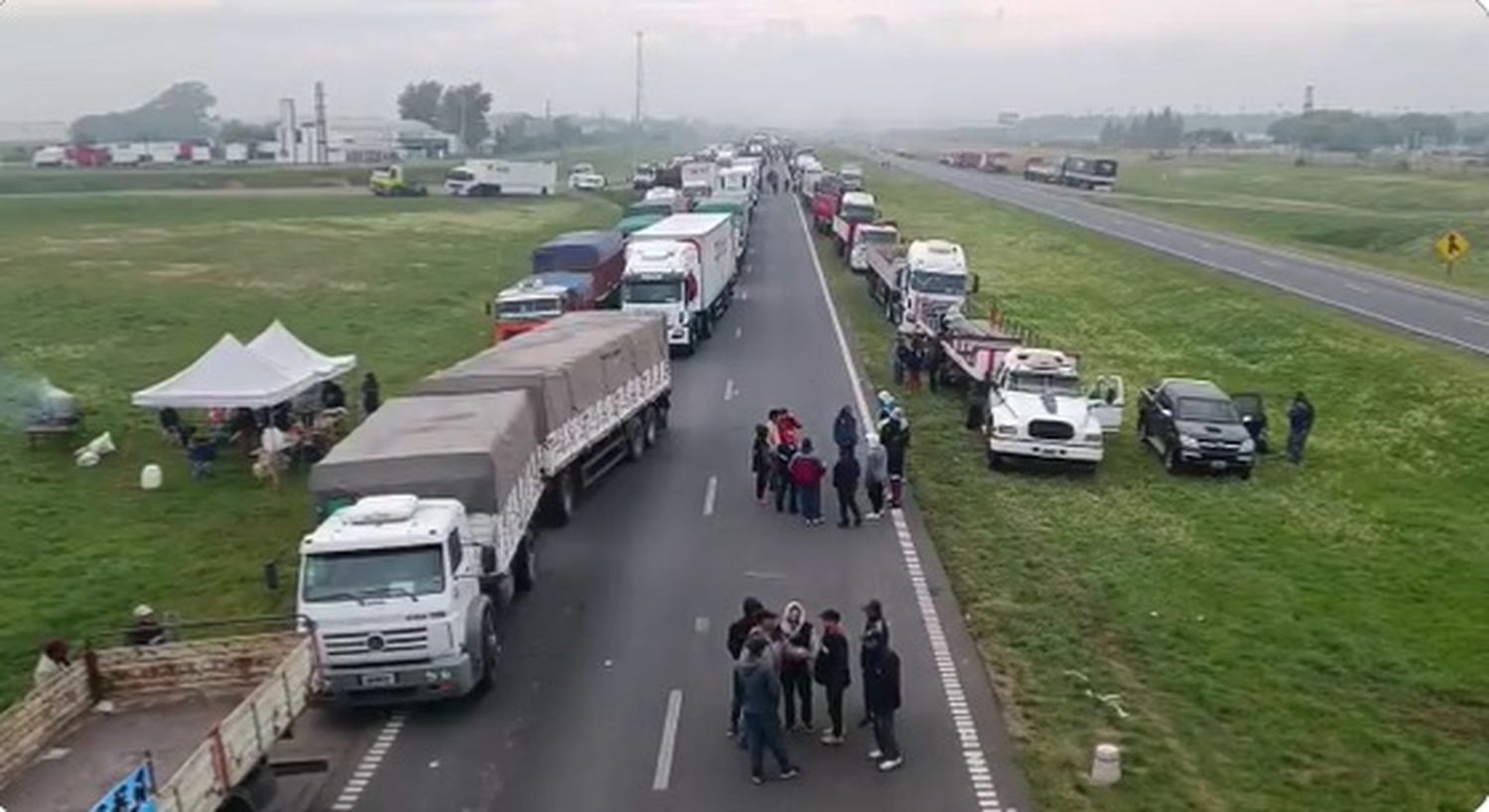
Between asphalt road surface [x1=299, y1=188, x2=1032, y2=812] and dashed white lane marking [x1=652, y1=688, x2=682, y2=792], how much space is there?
27mm

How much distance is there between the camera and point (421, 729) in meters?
16.2

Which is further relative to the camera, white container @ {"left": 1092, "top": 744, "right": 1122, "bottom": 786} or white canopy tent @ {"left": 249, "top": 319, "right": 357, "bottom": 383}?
white canopy tent @ {"left": 249, "top": 319, "right": 357, "bottom": 383}

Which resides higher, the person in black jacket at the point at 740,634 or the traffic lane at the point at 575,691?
the person in black jacket at the point at 740,634

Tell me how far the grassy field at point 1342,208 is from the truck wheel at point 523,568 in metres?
48.2

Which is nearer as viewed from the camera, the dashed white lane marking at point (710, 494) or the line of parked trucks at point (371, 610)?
the line of parked trucks at point (371, 610)

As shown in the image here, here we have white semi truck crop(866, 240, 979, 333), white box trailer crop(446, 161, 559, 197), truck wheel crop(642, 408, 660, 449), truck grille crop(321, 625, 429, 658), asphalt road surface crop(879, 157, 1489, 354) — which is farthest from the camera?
white box trailer crop(446, 161, 559, 197)

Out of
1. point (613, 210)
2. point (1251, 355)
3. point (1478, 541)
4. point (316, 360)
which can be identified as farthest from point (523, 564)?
point (613, 210)

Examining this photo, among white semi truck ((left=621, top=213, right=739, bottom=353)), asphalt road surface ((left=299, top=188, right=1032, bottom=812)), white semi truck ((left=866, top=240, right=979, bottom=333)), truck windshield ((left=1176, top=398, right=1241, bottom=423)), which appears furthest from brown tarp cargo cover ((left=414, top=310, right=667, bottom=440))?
white semi truck ((left=866, top=240, right=979, bottom=333))

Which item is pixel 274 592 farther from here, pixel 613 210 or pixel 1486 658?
pixel 613 210

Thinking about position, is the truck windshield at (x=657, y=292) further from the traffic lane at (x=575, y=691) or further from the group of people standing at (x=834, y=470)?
the traffic lane at (x=575, y=691)

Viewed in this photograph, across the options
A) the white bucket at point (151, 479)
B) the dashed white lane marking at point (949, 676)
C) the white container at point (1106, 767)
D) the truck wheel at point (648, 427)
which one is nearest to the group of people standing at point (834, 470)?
the dashed white lane marking at point (949, 676)

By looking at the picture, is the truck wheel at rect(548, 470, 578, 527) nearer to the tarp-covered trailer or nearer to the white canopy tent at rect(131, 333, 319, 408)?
the tarp-covered trailer

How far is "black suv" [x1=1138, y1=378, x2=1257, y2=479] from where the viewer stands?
90.5 feet

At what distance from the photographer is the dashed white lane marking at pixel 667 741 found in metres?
14.8
